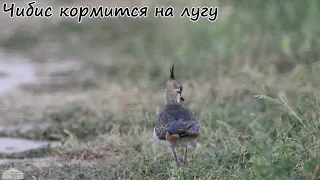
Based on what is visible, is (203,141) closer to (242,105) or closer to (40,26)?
(242,105)

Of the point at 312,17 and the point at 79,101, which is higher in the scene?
the point at 312,17

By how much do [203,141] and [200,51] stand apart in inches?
98.8

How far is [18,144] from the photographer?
695cm

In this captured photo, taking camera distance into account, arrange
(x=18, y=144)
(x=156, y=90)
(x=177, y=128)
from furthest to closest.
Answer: (x=156, y=90) → (x=18, y=144) → (x=177, y=128)

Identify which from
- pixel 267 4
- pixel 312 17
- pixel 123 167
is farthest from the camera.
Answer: pixel 267 4

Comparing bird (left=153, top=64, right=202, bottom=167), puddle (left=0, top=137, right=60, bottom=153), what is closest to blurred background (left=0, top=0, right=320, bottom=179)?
puddle (left=0, top=137, right=60, bottom=153)

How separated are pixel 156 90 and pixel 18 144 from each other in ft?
6.11

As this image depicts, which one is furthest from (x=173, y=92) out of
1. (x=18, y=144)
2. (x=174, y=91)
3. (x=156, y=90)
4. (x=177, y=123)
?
(x=156, y=90)

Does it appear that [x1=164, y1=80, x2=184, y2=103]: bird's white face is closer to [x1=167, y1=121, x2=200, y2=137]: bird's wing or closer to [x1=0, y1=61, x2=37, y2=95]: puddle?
[x1=167, y1=121, x2=200, y2=137]: bird's wing

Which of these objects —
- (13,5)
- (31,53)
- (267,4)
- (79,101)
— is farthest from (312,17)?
(13,5)

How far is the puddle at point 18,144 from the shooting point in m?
6.75

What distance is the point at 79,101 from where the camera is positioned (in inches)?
317

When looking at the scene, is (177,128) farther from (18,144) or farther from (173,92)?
(18,144)

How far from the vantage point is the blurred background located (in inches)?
231
